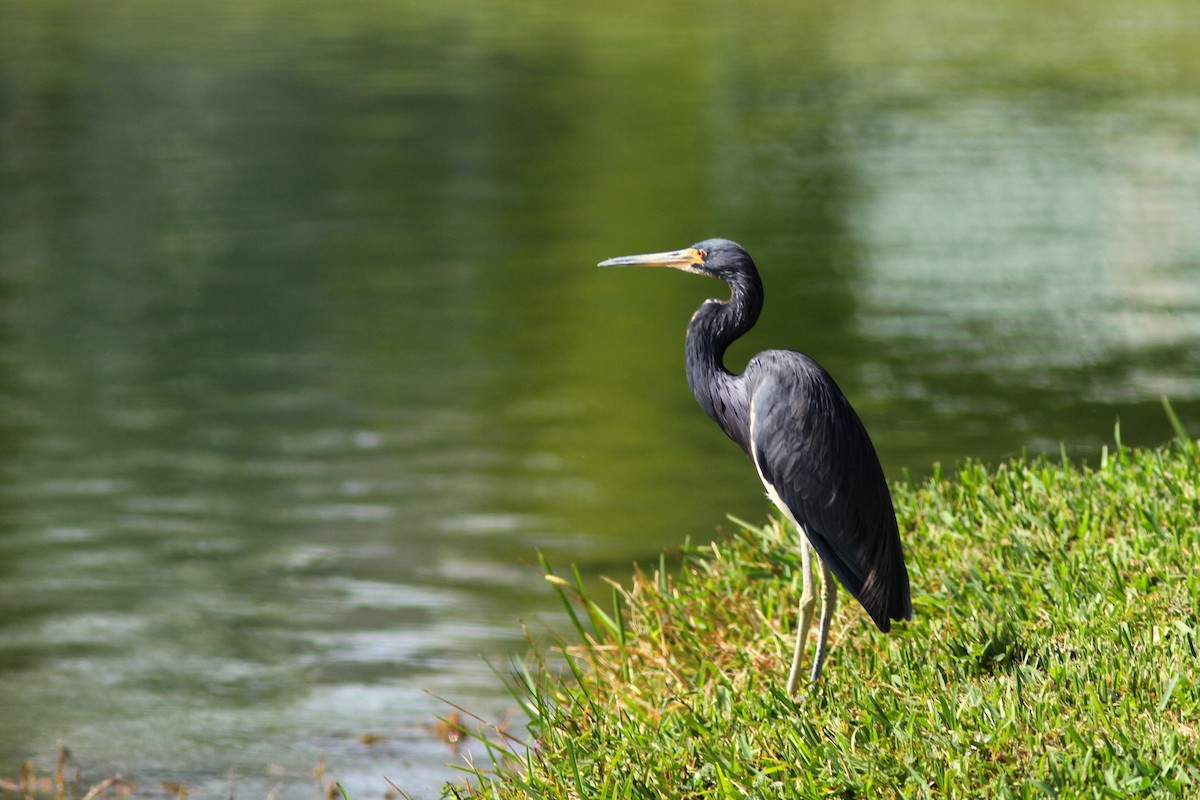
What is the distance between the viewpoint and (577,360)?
39.0ft

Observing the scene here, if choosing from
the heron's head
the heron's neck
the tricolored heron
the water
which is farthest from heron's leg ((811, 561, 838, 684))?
the water

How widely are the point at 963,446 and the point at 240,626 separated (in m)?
4.45

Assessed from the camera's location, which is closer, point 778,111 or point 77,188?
point 77,188

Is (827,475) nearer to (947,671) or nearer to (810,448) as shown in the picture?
(810,448)

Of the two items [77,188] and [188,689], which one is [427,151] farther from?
[188,689]

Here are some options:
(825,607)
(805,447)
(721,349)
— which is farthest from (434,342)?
(805,447)

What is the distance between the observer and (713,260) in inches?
179

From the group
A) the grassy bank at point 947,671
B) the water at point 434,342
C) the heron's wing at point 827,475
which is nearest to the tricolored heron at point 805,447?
the heron's wing at point 827,475

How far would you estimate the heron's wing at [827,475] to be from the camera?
14.2 ft

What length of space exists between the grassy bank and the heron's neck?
76 centimetres

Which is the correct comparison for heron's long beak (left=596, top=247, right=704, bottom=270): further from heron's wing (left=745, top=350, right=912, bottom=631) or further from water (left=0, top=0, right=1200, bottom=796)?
water (left=0, top=0, right=1200, bottom=796)

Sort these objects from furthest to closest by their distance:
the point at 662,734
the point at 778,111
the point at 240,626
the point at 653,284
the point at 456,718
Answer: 1. the point at 778,111
2. the point at 653,284
3. the point at 240,626
4. the point at 456,718
5. the point at 662,734

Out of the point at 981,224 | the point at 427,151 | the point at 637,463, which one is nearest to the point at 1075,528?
the point at 637,463

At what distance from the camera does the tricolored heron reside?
14.3 ft
